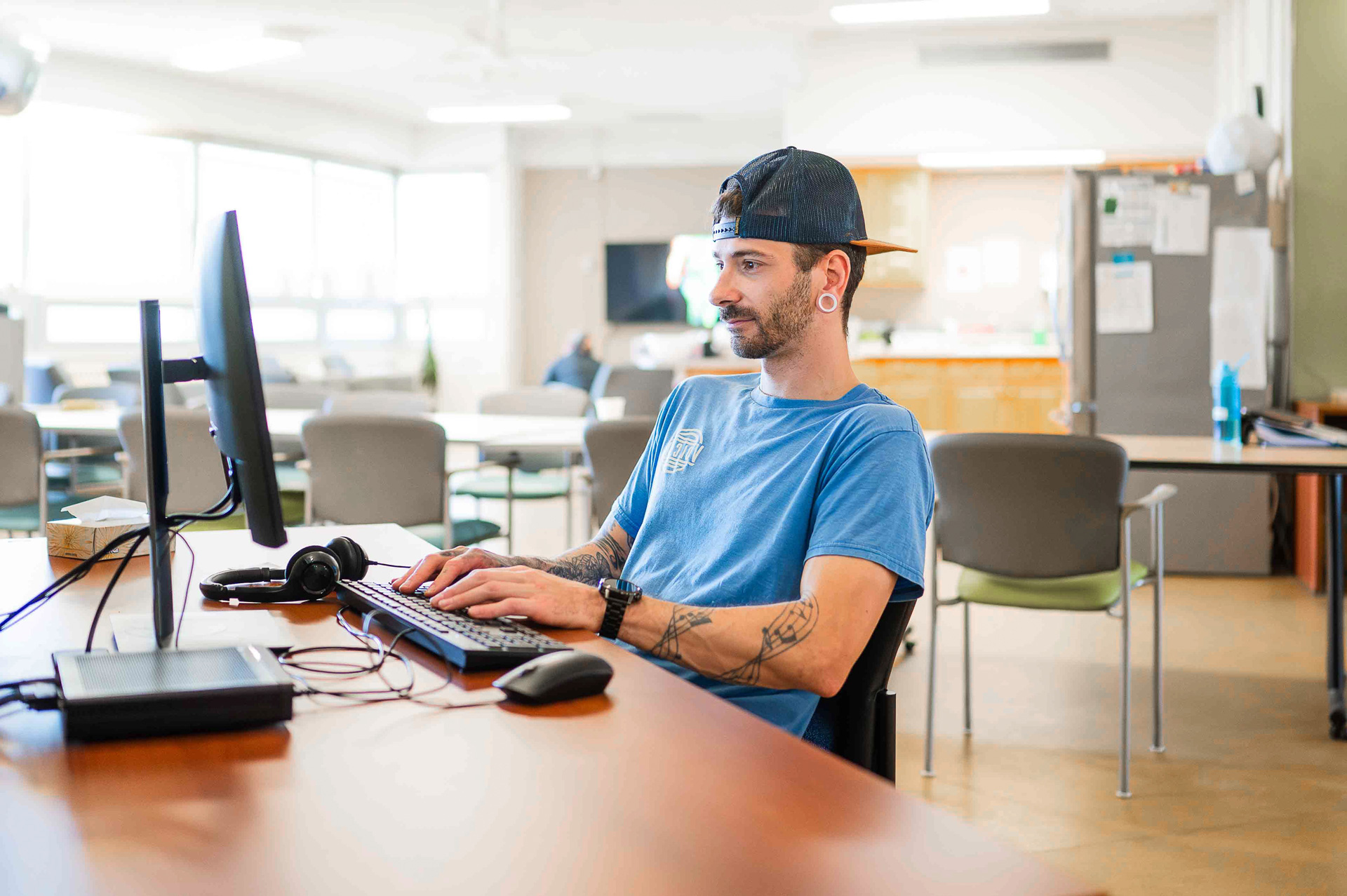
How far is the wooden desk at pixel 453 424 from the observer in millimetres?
4066

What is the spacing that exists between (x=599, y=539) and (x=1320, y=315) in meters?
4.70

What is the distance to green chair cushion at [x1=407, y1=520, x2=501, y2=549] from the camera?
367cm

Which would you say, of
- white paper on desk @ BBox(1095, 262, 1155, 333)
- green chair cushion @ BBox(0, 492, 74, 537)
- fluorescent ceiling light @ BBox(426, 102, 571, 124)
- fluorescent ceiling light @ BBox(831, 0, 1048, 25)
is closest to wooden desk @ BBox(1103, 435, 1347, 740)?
white paper on desk @ BBox(1095, 262, 1155, 333)

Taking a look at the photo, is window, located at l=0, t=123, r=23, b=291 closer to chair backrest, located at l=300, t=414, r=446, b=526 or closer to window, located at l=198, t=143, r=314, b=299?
window, located at l=198, t=143, r=314, b=299

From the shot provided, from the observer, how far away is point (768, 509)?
4.57 feet

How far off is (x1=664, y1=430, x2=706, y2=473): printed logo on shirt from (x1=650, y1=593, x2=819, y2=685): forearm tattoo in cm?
30

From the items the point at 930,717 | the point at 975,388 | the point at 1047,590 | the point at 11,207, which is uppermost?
the point at 11,207

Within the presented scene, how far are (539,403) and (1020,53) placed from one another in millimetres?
4072

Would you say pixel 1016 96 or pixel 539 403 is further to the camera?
pixel 1016 96

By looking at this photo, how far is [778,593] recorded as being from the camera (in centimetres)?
135

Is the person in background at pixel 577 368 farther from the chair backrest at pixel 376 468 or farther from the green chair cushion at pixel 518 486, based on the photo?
the chair backrest at pixel 376 468

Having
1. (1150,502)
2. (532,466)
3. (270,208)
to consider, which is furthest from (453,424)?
(270,208)

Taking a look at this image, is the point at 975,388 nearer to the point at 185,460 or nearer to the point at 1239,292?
the point at 1239,292

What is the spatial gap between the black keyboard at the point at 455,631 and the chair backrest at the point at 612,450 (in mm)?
2086
